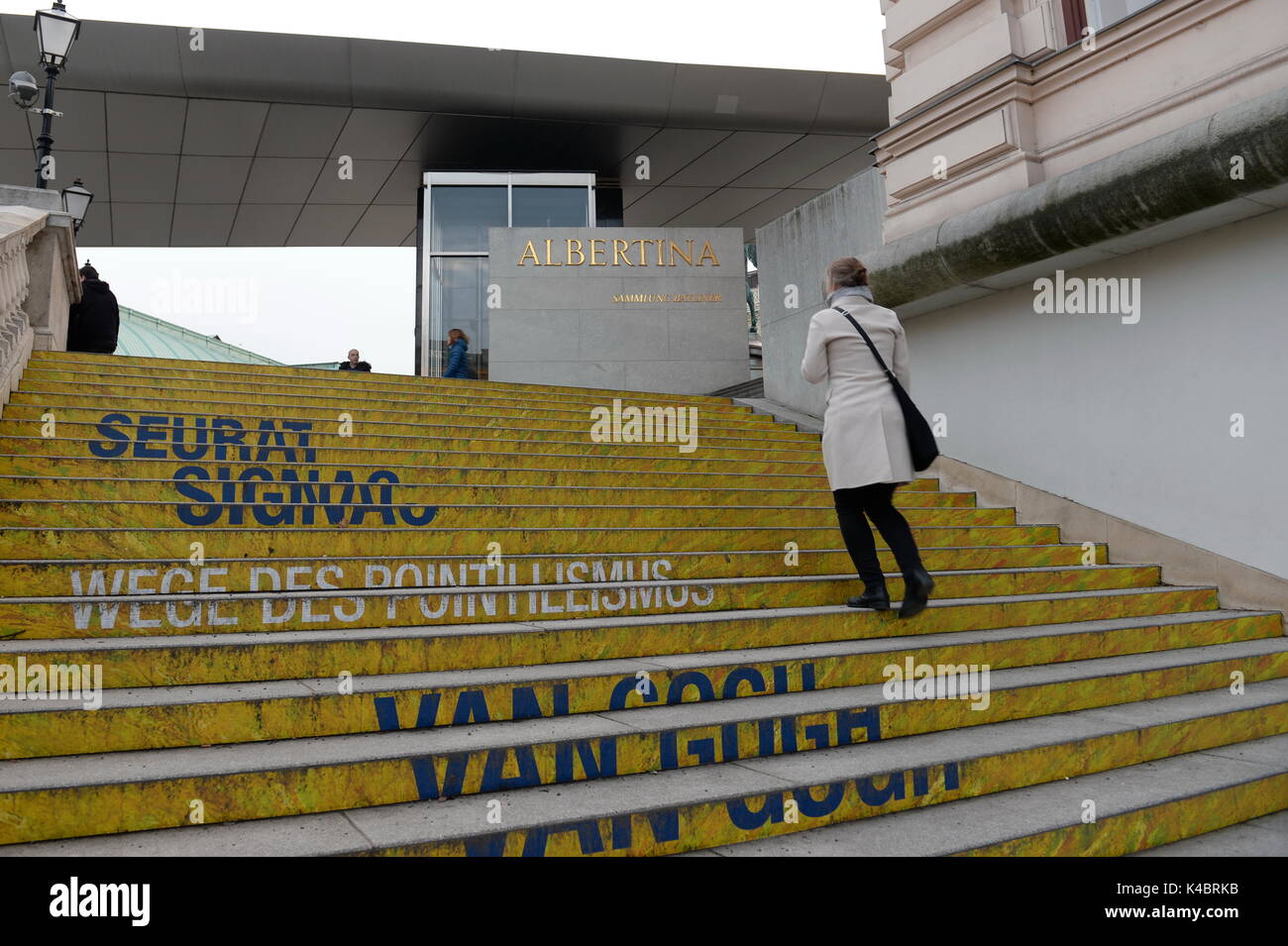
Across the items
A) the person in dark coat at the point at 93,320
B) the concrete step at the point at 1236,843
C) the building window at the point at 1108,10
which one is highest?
the building window at the point at 1108,10

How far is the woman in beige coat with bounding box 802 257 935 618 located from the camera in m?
4.62

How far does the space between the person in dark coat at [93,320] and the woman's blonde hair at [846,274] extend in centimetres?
862

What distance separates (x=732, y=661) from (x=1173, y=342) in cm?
461

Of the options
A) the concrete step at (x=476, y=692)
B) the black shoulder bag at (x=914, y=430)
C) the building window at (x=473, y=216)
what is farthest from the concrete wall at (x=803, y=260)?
the building window at (x=473, y=216)

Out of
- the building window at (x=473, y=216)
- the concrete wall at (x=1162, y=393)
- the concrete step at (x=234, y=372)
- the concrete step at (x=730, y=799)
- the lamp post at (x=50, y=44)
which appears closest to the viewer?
the concrete step at (x=730, y=799)

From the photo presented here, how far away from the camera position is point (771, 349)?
37.0 ft

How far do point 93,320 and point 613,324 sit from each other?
7.02 metres

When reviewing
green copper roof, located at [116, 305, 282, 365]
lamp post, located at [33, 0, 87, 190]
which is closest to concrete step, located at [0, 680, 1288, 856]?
lamp post, located at [33, 0, 87, 190]

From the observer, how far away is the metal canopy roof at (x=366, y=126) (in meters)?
14.8

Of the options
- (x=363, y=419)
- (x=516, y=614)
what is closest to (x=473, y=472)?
(x=363, y=419)

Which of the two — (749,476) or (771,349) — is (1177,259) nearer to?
(749,476)

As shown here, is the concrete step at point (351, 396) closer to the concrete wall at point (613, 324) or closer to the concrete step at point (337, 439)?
the concrete step at point (337, 439)

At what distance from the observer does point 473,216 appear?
57.9 feet
